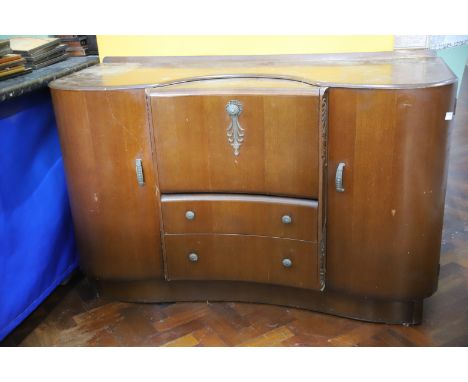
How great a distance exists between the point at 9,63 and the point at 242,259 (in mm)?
969

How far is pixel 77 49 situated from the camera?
2.12m

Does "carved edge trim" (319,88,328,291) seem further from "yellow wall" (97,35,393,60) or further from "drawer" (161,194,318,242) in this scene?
"yellow wall" (97,35,393,60)

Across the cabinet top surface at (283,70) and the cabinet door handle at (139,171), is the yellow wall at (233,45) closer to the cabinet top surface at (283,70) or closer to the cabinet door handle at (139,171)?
the cabinet top surface at (283,70)

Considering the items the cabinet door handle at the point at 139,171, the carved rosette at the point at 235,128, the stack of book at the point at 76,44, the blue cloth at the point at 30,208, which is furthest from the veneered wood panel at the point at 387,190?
the stack of book at the point at 76,44

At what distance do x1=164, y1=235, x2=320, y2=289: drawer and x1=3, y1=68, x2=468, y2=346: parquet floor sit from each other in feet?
0.44

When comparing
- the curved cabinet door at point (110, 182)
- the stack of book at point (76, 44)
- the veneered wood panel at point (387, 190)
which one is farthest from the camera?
the stack of book at point (76, 44)

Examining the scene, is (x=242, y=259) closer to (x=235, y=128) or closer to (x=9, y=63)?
(x=235, y=128)

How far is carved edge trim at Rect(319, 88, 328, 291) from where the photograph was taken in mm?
1500

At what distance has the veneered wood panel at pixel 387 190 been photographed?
1.46m

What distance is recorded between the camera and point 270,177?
1.63 m

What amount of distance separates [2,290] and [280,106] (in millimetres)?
1024

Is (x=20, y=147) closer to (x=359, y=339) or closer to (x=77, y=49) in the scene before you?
(x=77, y=49)

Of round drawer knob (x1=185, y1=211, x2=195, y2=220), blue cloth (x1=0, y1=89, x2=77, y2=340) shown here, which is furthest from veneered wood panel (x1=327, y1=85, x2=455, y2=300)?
blue cloth (x1=0, y1=89, x2=77, y2=340)

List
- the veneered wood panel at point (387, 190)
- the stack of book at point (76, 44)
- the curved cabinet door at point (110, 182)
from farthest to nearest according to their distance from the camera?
the stack of book at point (76, 44) → the curved cabinet door at point (110, 182) → the veneered wood panel at point (387, 190)
